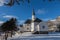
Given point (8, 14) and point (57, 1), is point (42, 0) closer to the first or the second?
point (57, 1)

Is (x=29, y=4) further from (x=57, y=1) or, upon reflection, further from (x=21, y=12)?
(x=57, y=1)

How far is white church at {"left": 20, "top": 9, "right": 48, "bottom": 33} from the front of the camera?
2671 millimetres

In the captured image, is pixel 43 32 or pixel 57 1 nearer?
pixel 57 1

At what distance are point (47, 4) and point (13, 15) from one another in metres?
0.50

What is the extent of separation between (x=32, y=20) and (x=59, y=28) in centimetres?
41

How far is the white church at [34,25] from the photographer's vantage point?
2671 millimetres

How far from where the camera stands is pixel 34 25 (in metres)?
2.70

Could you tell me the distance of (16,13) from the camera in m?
2.71

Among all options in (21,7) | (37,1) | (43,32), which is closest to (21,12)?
(21,7)

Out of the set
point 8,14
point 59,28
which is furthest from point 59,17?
point 8,14

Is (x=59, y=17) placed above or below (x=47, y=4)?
below

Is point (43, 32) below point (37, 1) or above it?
below

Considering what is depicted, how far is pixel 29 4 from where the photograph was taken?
264 centimetres

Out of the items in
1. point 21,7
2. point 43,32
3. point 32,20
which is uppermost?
point 21,7
